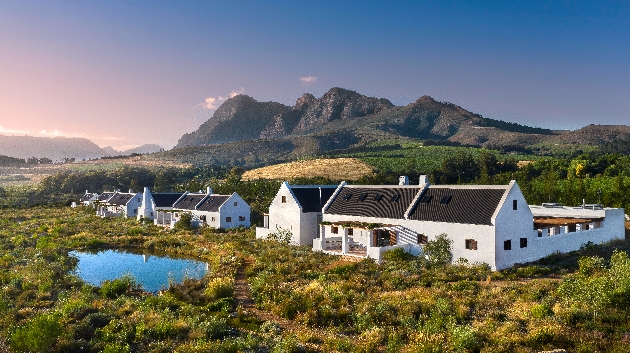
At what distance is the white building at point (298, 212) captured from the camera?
4650 cm

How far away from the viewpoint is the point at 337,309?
76.7ft

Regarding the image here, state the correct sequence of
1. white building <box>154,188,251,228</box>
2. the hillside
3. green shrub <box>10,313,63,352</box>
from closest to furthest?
green shrub <box>10,313,63,352</box> → white building <box>154,188,251,228</box> → the hillside

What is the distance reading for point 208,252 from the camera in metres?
45.3

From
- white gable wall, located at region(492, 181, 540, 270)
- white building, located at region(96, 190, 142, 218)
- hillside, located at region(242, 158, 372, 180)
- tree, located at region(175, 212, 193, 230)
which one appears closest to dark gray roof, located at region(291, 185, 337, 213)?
white gable wall, located at region(492, 181, 540, 270)

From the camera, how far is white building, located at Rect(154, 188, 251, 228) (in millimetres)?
63406

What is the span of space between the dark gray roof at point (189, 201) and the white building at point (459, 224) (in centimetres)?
3157

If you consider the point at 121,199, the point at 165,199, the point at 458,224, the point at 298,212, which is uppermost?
the point at 458,224

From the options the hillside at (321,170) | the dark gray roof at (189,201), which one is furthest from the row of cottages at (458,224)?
the hillside at (321,170)

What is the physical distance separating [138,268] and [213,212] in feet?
75.3

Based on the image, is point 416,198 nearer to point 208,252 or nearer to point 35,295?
point 208,252

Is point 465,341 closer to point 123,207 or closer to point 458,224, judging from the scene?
point 458,224

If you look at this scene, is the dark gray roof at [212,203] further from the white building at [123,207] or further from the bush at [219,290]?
the bush at [219,290]

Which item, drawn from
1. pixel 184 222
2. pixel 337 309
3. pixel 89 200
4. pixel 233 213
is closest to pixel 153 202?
pixel 184 222

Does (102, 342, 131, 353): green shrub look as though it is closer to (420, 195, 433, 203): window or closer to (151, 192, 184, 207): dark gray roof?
(420, 195, 433, 203): window
